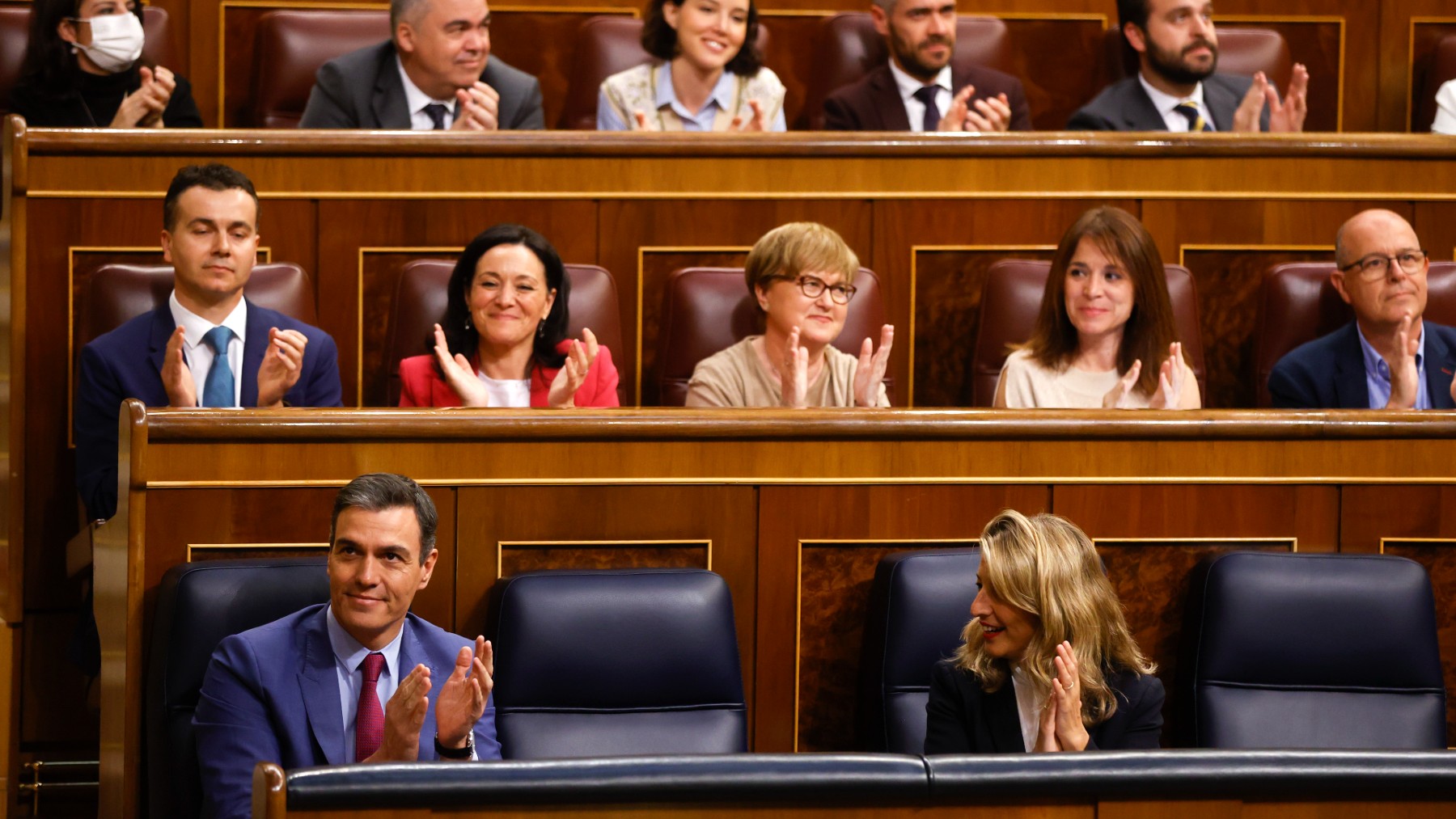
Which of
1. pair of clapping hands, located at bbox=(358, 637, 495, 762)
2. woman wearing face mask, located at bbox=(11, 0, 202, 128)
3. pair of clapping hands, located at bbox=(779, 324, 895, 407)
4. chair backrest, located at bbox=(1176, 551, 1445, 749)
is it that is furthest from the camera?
woman wearing face mask, located at bbox=(11, 0, 202, 128)

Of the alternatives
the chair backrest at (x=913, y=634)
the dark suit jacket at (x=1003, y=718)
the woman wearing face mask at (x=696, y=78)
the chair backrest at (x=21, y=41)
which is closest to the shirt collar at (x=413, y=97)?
the woman wearing face mask at (x=696, y=78)

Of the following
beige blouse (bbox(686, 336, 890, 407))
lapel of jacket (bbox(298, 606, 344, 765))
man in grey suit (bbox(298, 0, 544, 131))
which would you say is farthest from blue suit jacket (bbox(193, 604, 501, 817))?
man in grey suit (bbox(298, 0, 544, 131))

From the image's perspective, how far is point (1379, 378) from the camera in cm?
142

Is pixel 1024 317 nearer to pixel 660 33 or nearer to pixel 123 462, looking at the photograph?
pixel 660 33

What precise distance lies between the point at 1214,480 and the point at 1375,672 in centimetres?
16

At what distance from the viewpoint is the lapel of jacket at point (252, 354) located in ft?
4.24

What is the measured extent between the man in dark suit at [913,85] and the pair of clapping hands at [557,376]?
22.0 inches

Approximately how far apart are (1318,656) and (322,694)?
60 cm

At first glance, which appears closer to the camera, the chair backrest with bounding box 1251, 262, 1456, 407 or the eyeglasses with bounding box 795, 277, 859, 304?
the eyeglasses with bounding box 795, 277, 859, 304

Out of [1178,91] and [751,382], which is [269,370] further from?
[1178,91]

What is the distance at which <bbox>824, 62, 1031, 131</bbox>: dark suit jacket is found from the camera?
5.76ft

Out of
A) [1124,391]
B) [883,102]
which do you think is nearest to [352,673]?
[1124,391]

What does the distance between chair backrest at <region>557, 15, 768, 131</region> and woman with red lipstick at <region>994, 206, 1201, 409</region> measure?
60cm

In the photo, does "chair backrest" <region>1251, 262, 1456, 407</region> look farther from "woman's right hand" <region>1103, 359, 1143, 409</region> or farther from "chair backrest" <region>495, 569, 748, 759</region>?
"chair backrest" <region>495, 569, 748, 759</region>
